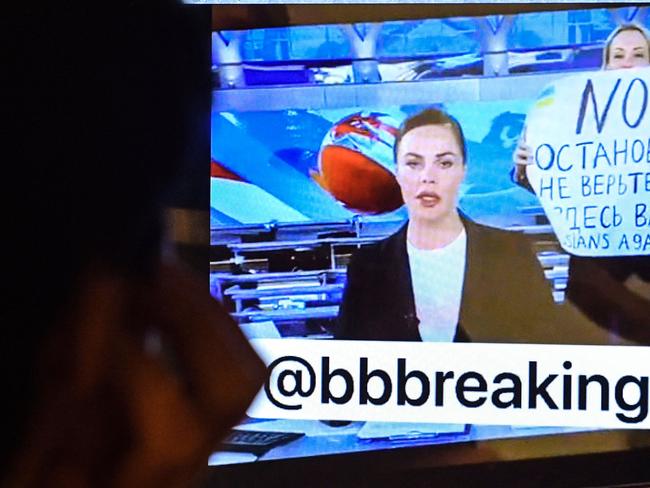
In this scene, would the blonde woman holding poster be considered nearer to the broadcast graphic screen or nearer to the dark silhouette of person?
the broadcast graphic screen

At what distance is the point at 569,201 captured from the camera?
4.78 ft

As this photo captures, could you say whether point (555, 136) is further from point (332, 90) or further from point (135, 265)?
point (135, 265)

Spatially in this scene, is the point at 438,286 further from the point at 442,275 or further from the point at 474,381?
the point at 474,381

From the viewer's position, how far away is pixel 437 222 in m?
1.49

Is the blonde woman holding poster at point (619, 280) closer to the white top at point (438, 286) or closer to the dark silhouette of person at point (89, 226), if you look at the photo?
the white top at point (438, 286)

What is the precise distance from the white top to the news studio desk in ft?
0.52

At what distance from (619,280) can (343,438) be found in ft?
1.63

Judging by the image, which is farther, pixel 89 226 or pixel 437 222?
pixel 437 222

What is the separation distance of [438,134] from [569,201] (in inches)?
8.9

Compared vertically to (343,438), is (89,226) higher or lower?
higher

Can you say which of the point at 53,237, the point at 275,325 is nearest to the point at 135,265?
the point at 53,237

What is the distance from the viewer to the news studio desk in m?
1.48

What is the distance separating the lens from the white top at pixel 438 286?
58.2 inches

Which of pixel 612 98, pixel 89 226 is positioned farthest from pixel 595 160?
pixel 89 226
